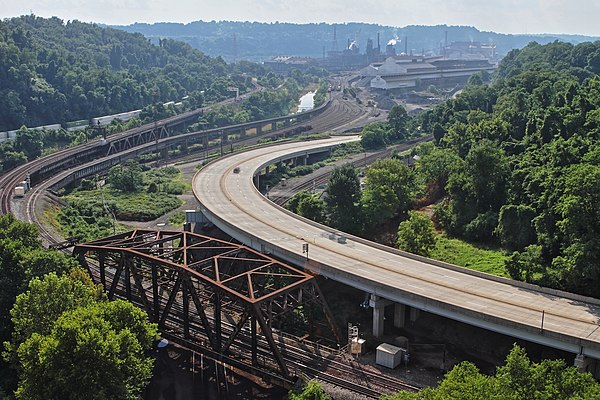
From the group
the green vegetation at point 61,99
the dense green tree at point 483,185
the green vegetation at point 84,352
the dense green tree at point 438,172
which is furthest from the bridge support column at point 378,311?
the green vegetation at point 61,99

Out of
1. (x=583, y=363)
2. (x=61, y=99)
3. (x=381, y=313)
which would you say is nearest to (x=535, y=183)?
(x=381, y=313)

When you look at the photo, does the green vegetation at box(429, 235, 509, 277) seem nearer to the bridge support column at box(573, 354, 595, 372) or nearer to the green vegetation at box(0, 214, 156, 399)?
the bridge support column at box(573, 354, 595, 372)

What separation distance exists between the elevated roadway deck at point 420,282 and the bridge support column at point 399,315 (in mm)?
2173

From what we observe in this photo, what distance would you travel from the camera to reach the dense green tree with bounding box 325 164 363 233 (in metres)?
69.3

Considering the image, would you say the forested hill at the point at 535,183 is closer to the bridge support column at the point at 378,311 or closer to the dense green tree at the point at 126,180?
the bridge support column at the point at 378,311

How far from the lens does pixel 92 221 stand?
84625 mm

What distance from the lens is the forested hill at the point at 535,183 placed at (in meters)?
48.2

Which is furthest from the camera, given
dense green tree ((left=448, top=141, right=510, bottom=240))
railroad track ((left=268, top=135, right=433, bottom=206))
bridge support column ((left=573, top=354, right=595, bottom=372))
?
railroad track ((left=268, top=135, right=433, bottom=206))

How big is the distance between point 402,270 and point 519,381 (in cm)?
2003

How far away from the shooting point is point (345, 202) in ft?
231

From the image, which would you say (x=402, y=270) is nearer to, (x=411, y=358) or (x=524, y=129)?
(x=411, y=358)

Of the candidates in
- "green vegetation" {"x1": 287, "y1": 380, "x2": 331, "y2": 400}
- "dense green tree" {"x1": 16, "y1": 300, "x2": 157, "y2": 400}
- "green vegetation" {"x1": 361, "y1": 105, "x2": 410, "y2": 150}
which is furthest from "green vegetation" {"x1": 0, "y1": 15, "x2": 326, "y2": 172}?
"green vegetation" {"x1": 287, "y1": 380, "x2": 331, "y2": 400}

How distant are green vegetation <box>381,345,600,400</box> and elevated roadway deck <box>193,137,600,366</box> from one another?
7.73m

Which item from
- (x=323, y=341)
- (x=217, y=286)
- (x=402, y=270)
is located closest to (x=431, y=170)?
(x=402, y=270)
